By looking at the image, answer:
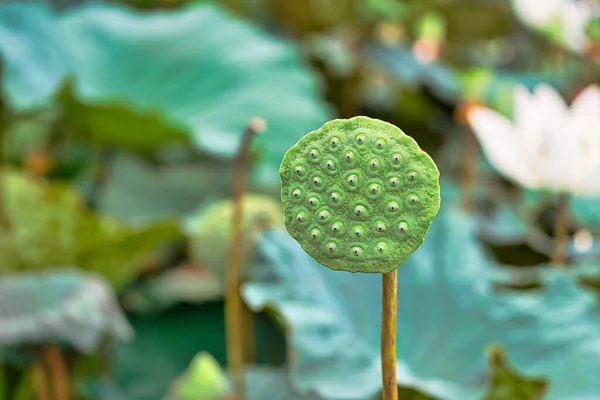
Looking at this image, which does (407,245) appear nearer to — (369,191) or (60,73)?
(369,191)

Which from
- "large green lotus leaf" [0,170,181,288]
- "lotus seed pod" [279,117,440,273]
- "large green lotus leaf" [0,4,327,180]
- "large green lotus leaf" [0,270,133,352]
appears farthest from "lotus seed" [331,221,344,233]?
"large green lotus leaf" [0,4,327,180]

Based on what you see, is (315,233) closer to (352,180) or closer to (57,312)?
(352,180)

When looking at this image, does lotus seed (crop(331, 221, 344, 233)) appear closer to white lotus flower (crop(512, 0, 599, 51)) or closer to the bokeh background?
the bokeh background

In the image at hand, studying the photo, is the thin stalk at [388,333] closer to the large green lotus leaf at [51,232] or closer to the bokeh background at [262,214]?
the bokeh background at [262,214]

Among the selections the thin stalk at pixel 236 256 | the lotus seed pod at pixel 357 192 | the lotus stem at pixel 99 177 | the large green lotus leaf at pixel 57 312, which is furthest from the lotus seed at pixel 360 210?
the lotus stem at pixel 99 177

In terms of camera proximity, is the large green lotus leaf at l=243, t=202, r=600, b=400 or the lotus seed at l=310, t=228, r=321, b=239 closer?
the lotus seed at l=310, t=228, r=321, b=239
